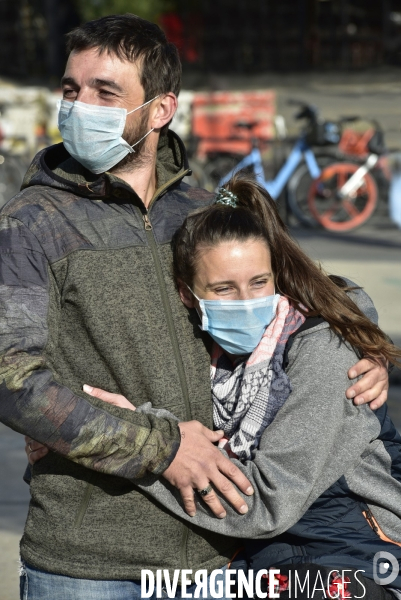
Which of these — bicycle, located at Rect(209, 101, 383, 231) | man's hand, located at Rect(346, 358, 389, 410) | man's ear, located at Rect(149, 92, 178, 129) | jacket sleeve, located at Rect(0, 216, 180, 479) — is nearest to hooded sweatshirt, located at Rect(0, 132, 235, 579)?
jacket sleeve, located at Rect(0, 216, 180, 479)

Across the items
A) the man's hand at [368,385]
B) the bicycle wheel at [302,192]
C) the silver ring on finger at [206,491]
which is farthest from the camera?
the bicycle wheel at [302,192]

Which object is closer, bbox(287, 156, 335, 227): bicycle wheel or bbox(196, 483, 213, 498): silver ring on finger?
bbox(196, 483, 213, 498): silver ring on finger

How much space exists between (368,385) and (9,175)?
11.1 metres

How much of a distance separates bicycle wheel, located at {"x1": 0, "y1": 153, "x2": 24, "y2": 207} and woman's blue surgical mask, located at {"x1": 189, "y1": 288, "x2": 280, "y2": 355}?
10789 millimetres

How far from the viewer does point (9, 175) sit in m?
12.7

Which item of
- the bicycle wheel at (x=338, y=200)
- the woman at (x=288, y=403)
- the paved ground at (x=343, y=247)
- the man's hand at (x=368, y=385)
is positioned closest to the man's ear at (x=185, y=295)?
the woman at (x=288, y=403)

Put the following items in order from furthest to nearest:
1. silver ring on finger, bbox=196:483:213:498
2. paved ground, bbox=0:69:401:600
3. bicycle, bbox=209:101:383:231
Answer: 1. bicycle, bbox=209:101:383:231
2. paved ground, bbox=0:69:401:600
3. silver ring on finger, bbox=196:483:213:498

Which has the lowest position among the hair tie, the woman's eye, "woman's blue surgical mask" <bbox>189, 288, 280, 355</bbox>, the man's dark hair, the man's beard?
"woman's blue surgical mask" <bbox>189, 288, 280, 355</bbox>

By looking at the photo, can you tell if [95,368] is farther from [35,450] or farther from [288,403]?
[288,403]

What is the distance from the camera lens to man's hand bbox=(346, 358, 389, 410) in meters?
2.14

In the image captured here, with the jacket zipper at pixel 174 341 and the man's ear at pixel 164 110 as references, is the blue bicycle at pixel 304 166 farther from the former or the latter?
the jacket zipper at pixel 174 341

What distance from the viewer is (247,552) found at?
7.19 feet

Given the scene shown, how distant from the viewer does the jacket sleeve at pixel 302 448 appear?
204cm

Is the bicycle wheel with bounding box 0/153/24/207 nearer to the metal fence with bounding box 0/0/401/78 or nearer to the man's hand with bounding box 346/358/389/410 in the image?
the metal fence with bounding box 0/0/401/78
